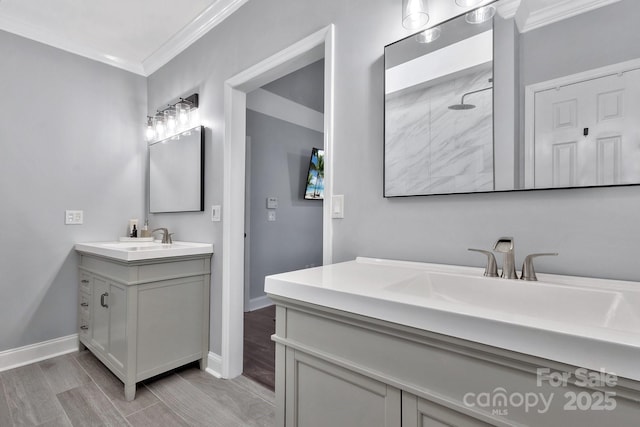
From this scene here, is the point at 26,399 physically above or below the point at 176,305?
below

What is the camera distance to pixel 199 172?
92.4 inches

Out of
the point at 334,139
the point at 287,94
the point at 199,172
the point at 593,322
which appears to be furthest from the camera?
the point at 287,94

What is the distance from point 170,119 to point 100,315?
159 centimetres

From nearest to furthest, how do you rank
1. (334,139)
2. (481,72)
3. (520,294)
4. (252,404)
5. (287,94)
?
(520,294) → (481,72) → (334,139) → (252,404) → (287,94)

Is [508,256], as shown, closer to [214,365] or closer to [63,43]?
[214,365]

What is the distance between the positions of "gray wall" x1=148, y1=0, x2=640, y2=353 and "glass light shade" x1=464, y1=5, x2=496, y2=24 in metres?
0.14

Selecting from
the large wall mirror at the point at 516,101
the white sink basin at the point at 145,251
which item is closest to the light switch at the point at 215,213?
the white sink basin at the point at 145,251

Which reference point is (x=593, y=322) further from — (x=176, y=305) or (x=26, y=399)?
(x=26, y=399)

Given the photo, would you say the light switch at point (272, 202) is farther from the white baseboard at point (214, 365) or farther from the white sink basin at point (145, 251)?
the white baseboard at point (214, 365)

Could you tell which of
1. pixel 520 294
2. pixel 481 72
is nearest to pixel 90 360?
pixel 520 294

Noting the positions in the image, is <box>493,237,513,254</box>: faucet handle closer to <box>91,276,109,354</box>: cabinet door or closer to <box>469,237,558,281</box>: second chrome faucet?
<box>469,237,558,281</box>: second chrome faucet

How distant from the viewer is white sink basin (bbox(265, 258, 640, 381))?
52cm

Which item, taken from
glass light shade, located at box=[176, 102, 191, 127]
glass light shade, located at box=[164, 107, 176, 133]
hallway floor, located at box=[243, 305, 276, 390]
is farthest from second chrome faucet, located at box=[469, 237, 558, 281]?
glass light shade, located at box=[164, 107, 176, 133]

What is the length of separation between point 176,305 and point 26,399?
0.95 m
